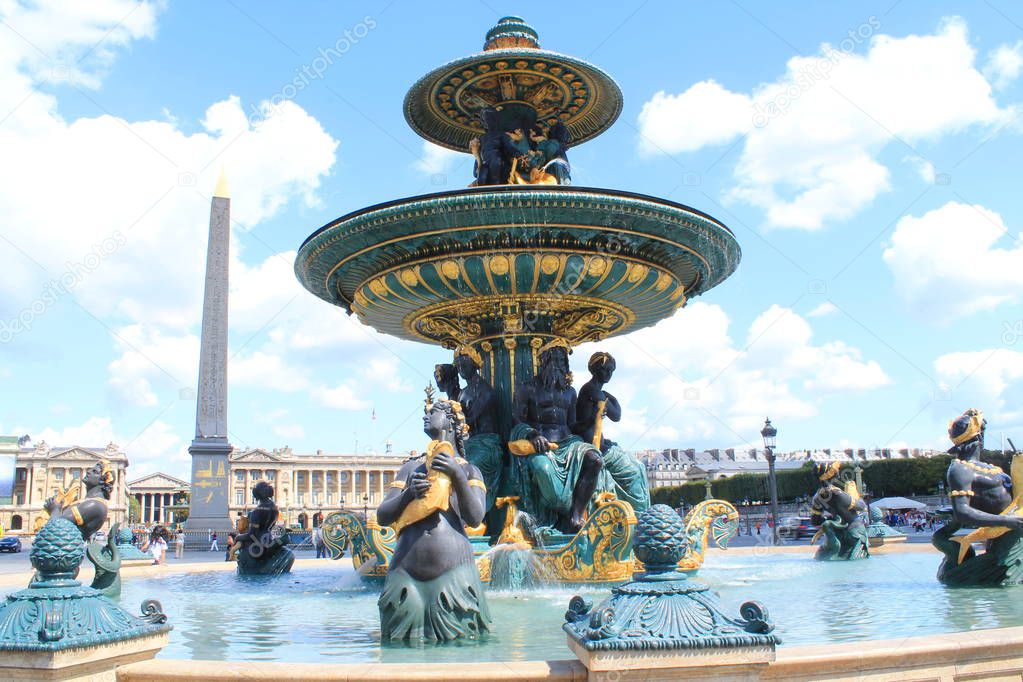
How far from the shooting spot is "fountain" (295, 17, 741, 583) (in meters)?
8.91

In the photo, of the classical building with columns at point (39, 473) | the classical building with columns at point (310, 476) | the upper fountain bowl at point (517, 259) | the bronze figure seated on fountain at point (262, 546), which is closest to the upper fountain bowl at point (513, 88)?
the upper fountain bowl at point (517, 259)

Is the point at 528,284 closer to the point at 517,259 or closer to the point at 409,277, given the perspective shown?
the point at 517,259

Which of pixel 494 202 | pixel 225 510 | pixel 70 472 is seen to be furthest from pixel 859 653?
pixel 70 472

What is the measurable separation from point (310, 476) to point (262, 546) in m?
116

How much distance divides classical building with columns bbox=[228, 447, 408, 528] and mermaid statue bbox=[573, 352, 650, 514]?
369ft

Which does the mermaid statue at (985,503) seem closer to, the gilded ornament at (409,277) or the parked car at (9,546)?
the gilded ornament at (409,277)

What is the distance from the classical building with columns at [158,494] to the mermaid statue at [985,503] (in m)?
143

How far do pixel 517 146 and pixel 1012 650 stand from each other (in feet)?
29.1

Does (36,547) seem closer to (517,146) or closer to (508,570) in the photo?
(508,570)

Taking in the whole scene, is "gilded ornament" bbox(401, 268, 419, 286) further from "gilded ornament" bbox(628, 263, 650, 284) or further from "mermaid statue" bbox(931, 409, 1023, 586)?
"mermaid statue" bbox(931, 409, 1023, 586)

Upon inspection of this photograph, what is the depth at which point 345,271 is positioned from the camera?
10.4 m

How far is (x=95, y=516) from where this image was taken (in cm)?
725

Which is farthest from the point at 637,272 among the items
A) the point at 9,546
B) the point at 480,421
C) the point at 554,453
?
the point at 9,546

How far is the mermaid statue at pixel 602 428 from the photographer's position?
9.78 m
